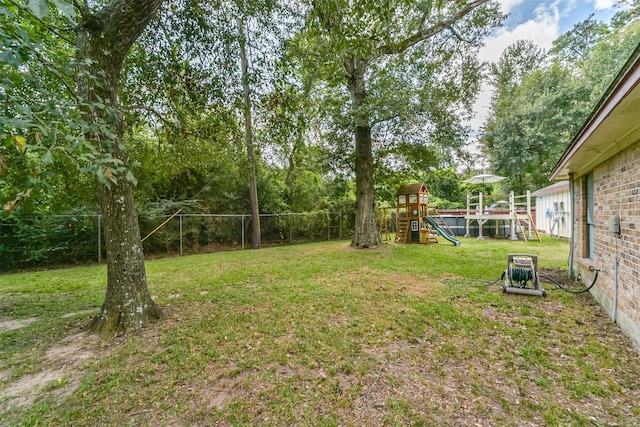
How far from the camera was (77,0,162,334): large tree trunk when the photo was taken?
277 cm

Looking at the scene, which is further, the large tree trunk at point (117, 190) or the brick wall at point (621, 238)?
the large tree trunk at point (117, 190)

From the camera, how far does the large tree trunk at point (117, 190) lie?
277 cm

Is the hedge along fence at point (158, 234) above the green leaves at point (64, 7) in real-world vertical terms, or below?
below

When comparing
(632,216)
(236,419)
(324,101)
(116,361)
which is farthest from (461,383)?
(324,101)

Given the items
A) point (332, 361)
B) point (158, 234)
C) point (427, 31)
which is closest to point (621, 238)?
point (332, 361)

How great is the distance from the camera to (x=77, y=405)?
6.26 feet

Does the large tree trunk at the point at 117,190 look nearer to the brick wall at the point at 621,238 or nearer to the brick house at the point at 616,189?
the brick house at the point at 616,189

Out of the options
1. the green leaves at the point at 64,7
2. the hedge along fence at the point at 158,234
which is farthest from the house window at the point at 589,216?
the hedge along fence at the point at 158,234

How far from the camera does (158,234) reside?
27.9 feet

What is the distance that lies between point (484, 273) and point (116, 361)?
602cm

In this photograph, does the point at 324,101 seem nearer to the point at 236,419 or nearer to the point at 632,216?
the point at 632,216

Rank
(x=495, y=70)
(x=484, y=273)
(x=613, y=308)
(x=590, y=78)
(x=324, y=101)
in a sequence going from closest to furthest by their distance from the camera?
1. (x=613, y=308)
2. (x=484, y=273)
3. (x=324, y=101)
4. (x=590, y=78)
5. (x=495, y=70)

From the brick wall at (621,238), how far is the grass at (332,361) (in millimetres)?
239

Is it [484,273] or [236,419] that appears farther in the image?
[484,273]
